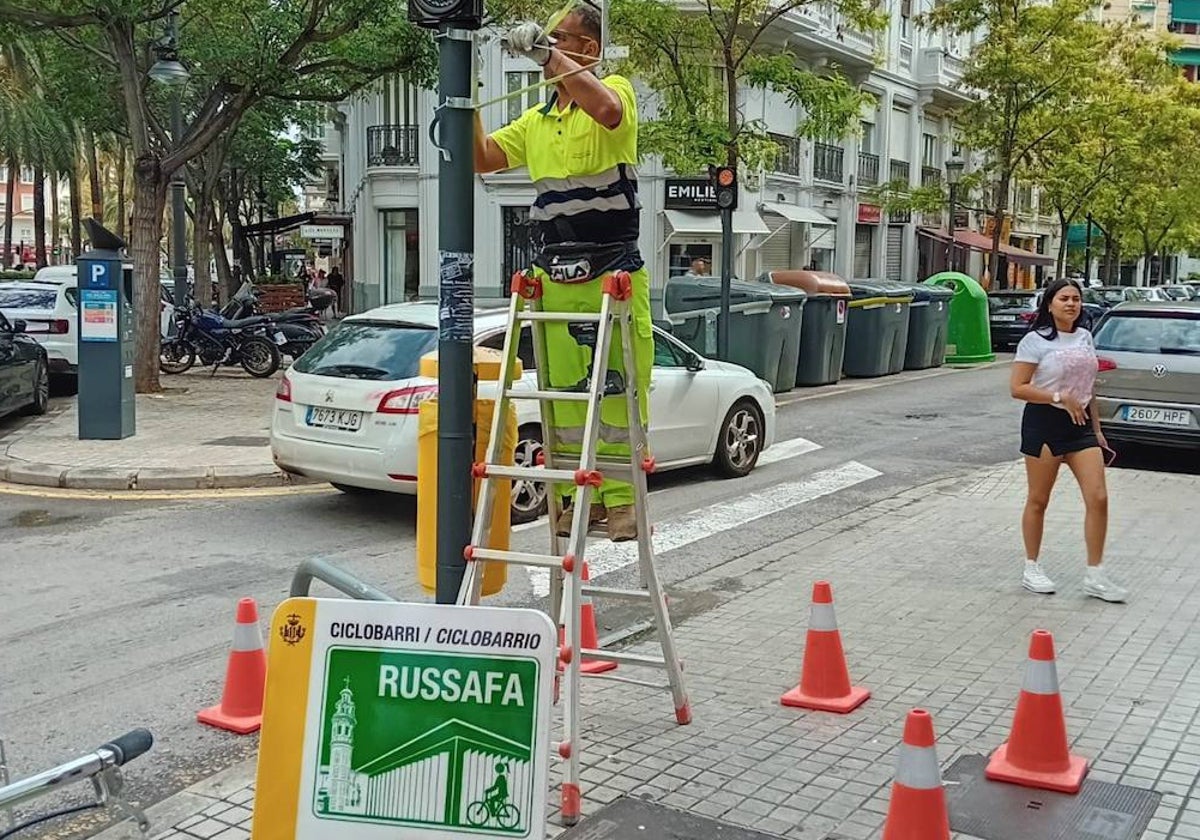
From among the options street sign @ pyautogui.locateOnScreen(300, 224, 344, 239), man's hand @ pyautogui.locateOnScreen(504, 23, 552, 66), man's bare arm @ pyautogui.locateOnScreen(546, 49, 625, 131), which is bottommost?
man's bare arm @ pyautogui.locateOnScreen(546, 49, 625, 131)

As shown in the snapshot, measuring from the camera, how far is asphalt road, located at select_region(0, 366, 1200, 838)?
5.05 meters

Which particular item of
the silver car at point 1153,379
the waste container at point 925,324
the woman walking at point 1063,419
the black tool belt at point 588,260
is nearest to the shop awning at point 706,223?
the waste container at point 925,324

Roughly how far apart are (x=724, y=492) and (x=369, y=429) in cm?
314

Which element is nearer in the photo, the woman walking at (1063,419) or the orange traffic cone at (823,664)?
the orange traffic cone at (823,664)

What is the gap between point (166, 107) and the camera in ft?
91.1

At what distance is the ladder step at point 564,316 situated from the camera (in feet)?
13.8

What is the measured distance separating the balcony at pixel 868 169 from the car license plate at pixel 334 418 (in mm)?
29915

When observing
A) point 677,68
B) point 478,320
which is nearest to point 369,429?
point 478,320

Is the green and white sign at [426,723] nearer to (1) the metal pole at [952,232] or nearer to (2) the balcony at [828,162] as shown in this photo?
(1) the metal pole at [952,232]

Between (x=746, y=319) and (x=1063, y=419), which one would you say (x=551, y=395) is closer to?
(x=1063, y=419)

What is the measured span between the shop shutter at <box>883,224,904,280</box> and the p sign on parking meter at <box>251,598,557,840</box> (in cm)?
3774

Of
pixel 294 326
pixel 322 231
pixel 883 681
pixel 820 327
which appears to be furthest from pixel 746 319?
pixel 322 231

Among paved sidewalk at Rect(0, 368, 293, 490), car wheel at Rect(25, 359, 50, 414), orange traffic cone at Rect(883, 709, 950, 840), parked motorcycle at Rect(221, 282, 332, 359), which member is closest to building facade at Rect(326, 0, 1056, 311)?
parked motorcycle at Rect(221, 282, 332, 359)

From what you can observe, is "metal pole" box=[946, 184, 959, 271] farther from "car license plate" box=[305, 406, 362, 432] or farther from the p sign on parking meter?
the p sign on parking meter
